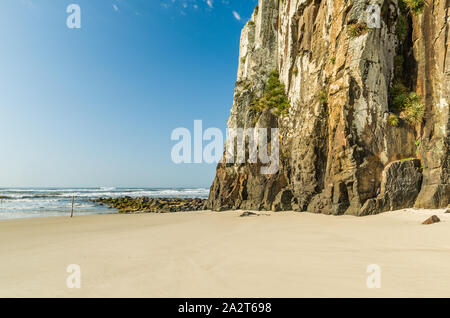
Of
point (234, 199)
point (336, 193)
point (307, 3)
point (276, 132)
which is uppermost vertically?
point (307, 3)

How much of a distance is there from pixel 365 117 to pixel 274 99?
29.7 ft

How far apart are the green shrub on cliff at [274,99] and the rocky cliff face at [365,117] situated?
129 centimetres

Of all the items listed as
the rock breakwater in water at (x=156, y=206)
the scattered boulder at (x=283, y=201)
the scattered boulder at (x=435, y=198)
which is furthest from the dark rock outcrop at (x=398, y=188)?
the rock breakwater in water at (x=156, y=206)

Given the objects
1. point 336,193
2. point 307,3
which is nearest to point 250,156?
point 336,193

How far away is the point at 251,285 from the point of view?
332 cm

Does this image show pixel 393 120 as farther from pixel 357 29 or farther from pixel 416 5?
pixel 416 5

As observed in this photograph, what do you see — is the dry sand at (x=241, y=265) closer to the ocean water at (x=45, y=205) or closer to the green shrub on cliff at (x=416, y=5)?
the green shrub on cliff at (x=416, y=5)

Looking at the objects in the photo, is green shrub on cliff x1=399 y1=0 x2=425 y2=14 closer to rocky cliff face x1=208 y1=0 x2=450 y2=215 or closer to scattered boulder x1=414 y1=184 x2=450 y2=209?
rocky cliff face x1=208 y1=0 x2=450 y2=215

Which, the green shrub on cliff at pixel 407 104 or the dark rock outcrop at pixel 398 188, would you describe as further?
the green shrub on cliff at pixel 407 104

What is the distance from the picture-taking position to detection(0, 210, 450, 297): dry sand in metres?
3.21

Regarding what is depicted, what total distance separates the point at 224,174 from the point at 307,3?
15846 mm

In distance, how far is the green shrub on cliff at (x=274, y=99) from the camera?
19.5 m

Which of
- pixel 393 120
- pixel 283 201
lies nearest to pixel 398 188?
pixel 393 120

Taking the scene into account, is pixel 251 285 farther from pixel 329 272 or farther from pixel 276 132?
pixel 276 132
